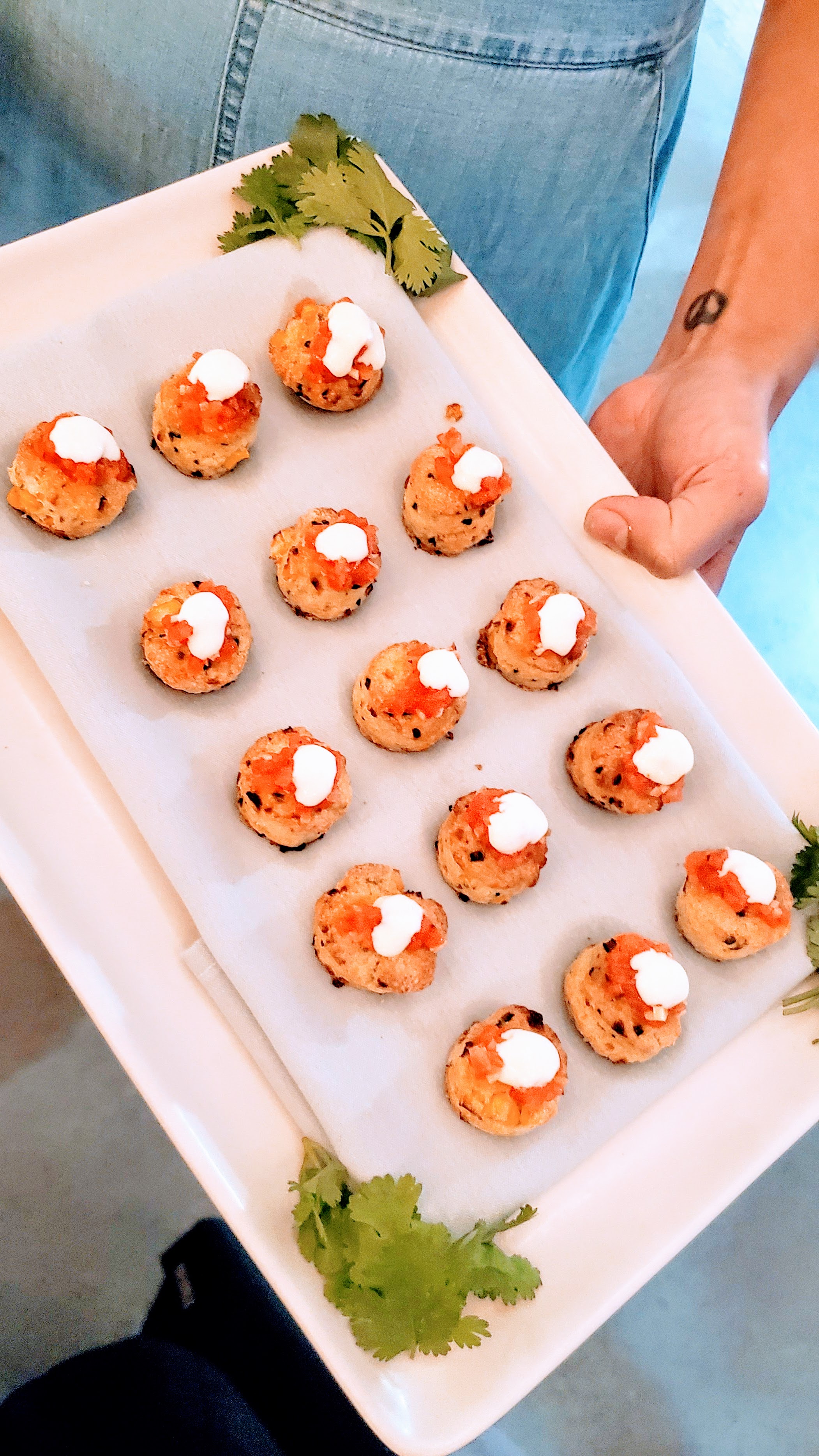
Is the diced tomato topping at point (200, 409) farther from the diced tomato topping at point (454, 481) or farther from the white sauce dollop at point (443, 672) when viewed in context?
the white sauce dollop at point (443, 672)

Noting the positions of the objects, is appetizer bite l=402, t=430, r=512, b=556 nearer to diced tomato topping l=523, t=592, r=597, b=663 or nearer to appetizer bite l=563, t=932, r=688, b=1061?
diced tomato topping l=523, t=592, r=597, b=663

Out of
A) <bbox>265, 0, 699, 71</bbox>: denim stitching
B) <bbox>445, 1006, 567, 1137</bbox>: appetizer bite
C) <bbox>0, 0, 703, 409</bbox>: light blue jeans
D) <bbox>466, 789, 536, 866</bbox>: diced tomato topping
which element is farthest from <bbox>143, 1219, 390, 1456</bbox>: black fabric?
<bbox>265, 0, 699, 71</bbox>: denim stitching

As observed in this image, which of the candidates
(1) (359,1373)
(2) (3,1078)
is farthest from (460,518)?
(2) (3,1078)

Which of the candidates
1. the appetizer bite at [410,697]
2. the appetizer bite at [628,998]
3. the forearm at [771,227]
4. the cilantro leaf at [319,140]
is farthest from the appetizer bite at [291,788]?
the forearm at [771,227]

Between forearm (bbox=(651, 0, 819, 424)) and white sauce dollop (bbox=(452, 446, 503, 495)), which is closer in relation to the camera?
white sauce dollop (bbox=(452, 446, 503, 495))

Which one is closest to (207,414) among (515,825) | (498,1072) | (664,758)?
(515,825)

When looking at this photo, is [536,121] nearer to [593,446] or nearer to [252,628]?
[593,446]
